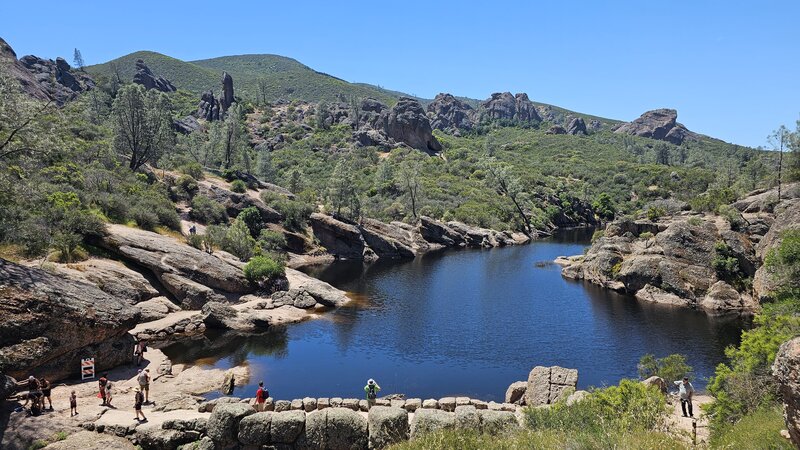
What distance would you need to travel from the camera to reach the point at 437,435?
15.6 meters

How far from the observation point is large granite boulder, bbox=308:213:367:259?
286ft

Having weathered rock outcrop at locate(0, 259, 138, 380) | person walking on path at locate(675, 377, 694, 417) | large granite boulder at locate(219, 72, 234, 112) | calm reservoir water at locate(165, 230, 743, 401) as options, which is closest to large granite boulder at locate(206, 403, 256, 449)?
calm reservoir water at locate(165, 230, 743, 401)

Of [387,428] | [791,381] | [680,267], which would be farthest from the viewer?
[680,267]

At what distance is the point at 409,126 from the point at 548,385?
145m

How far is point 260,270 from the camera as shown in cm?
5538

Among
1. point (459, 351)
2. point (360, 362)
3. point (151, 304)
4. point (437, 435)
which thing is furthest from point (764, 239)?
point (151, 304)

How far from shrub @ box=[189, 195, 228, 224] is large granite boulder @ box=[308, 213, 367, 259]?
16.2 metres

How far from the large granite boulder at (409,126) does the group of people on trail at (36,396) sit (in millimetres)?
148766

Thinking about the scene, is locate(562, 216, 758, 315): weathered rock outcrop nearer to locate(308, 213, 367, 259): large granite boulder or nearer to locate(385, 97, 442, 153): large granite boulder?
locate(308, 213, 367, 259): large granite boulder

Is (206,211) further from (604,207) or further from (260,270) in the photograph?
(604,207)

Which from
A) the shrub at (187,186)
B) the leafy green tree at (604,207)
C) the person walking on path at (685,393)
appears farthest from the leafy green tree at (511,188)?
the person walking on path at (685,393)

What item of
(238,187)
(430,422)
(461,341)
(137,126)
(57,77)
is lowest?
(461,341)

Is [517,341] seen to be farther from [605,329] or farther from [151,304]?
[151,304]

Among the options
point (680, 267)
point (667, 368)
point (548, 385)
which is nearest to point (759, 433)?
point (548, 385)
